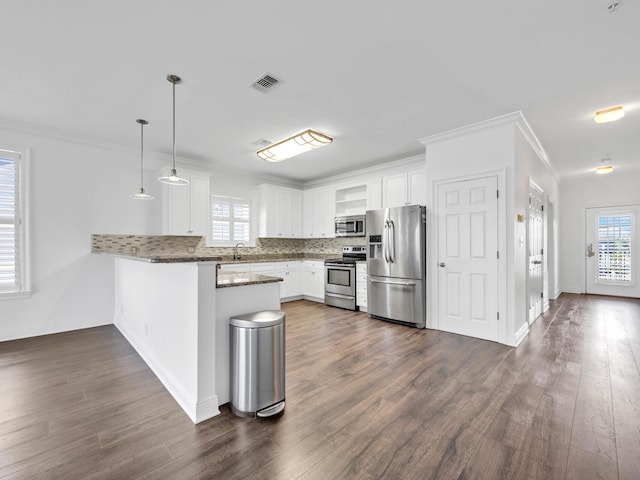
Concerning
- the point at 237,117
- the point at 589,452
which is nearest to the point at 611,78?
the point at 589,452

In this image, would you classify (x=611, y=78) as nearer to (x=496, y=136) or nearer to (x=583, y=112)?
(x=583, y=112)

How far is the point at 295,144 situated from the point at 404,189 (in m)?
2.08

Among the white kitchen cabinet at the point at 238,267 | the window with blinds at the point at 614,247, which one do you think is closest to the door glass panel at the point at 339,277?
the white kitchen cabinet at the point at 238,267

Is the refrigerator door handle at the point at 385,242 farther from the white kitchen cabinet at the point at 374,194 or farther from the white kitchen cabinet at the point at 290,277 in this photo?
the white kitchen cabinet at the point at 290,277

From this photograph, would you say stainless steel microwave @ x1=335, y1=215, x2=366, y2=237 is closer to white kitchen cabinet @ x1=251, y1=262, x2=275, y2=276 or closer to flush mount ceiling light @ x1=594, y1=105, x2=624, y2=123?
white kitchen cabinet @ x1=251, y1=262, x2=275, y2=276

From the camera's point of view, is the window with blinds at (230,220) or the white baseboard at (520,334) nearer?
the white baseboard at (520,334)

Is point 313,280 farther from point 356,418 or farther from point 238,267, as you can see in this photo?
point 356,418

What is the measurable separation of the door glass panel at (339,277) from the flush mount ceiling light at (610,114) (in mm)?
3933

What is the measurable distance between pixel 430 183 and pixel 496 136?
3.13 ft

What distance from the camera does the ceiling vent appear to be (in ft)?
8.88

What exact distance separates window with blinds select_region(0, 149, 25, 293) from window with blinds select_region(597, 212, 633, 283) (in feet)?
35.6

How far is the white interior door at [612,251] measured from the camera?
6.49 meters

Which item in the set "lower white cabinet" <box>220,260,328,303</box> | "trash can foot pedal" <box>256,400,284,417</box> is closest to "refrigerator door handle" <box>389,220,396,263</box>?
"lower white cabinet" <box>220,260,328,303</box>

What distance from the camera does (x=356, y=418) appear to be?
2070 millimetres
